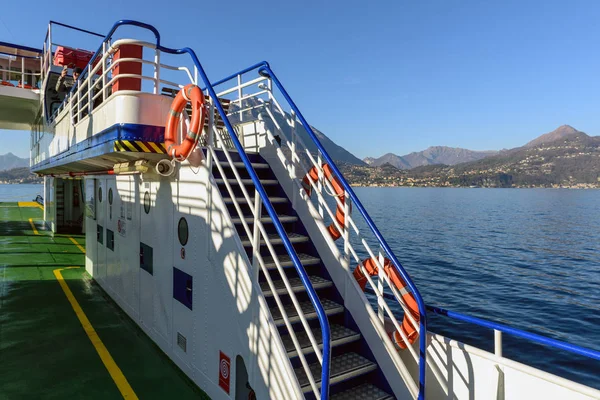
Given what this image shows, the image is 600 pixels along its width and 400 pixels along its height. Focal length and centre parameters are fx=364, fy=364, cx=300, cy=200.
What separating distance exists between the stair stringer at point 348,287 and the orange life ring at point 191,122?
1.83 meters

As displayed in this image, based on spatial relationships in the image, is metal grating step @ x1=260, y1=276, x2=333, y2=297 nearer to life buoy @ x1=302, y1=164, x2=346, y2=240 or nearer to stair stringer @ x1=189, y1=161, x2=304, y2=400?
stair stringer @ x1=189, y1=161, x2=304, y2=400

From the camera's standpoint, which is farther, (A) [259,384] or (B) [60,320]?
(B) [60,320]

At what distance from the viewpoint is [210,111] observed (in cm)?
581

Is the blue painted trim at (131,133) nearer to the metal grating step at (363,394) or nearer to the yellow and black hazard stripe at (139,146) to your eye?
the yellow and black hazard stripe at (139,146)

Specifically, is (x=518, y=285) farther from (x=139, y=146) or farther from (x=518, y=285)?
(x=139, y=146)

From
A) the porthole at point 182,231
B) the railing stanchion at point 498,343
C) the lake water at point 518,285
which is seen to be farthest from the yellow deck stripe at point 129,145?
the lake water at point 518,285

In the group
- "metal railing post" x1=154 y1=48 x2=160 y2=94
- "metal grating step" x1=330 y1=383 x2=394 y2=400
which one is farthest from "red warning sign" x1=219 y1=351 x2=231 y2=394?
"metal railing post" x1=154 y1=48 x2=160 y2=94

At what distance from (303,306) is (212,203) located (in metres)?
1.96

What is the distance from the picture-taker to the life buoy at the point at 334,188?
557cm

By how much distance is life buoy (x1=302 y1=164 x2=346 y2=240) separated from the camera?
18.3 ft

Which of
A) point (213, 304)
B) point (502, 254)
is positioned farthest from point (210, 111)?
point (502, 254)

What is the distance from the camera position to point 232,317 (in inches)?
190

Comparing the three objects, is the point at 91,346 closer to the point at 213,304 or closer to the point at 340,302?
the point at 213,304

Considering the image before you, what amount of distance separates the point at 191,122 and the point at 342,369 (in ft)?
13.0
